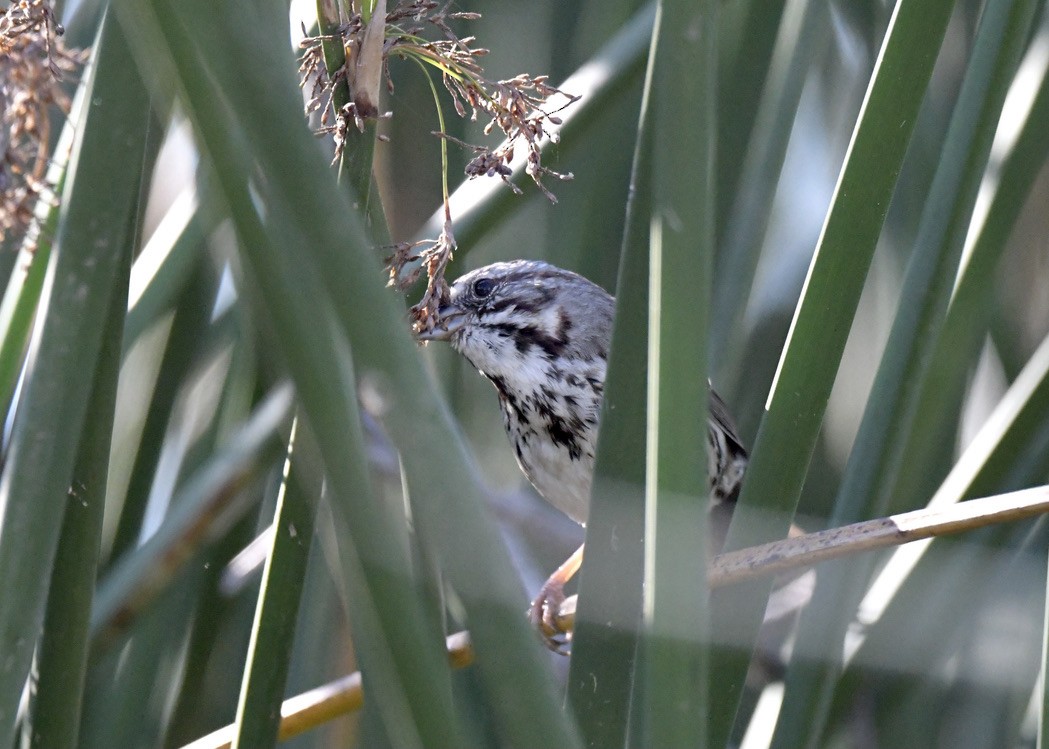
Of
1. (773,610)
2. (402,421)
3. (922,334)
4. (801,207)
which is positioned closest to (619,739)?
(402,421)

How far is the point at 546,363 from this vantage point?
216 centimetres

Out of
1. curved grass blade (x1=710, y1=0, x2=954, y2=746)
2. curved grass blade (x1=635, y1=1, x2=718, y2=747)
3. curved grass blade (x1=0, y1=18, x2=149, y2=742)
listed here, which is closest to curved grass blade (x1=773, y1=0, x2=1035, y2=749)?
curved grass blade (x1=710, y1=0, x2=954, y2=746)

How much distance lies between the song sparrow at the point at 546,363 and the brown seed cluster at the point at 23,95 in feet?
3.44

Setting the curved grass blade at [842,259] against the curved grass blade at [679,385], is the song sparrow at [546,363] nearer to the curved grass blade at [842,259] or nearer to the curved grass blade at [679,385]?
the curved grass blade at [842,259]

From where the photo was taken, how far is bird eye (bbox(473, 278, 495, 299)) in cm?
206

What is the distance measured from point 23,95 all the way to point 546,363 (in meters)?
1.27

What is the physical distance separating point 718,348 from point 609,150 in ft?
1.25

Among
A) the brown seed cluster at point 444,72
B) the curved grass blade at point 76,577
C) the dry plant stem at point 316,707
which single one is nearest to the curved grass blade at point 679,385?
the brown seed cluster at point 444,72

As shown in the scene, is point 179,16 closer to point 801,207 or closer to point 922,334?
point 922,334

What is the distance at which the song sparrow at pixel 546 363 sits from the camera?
6.80ft

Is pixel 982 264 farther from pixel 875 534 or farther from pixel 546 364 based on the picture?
pixel 546 364

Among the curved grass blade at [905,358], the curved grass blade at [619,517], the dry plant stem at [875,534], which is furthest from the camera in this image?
the curved grass blade at [905,358]

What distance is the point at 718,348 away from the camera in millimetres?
1930

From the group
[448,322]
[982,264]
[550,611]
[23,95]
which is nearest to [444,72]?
[23,95]
